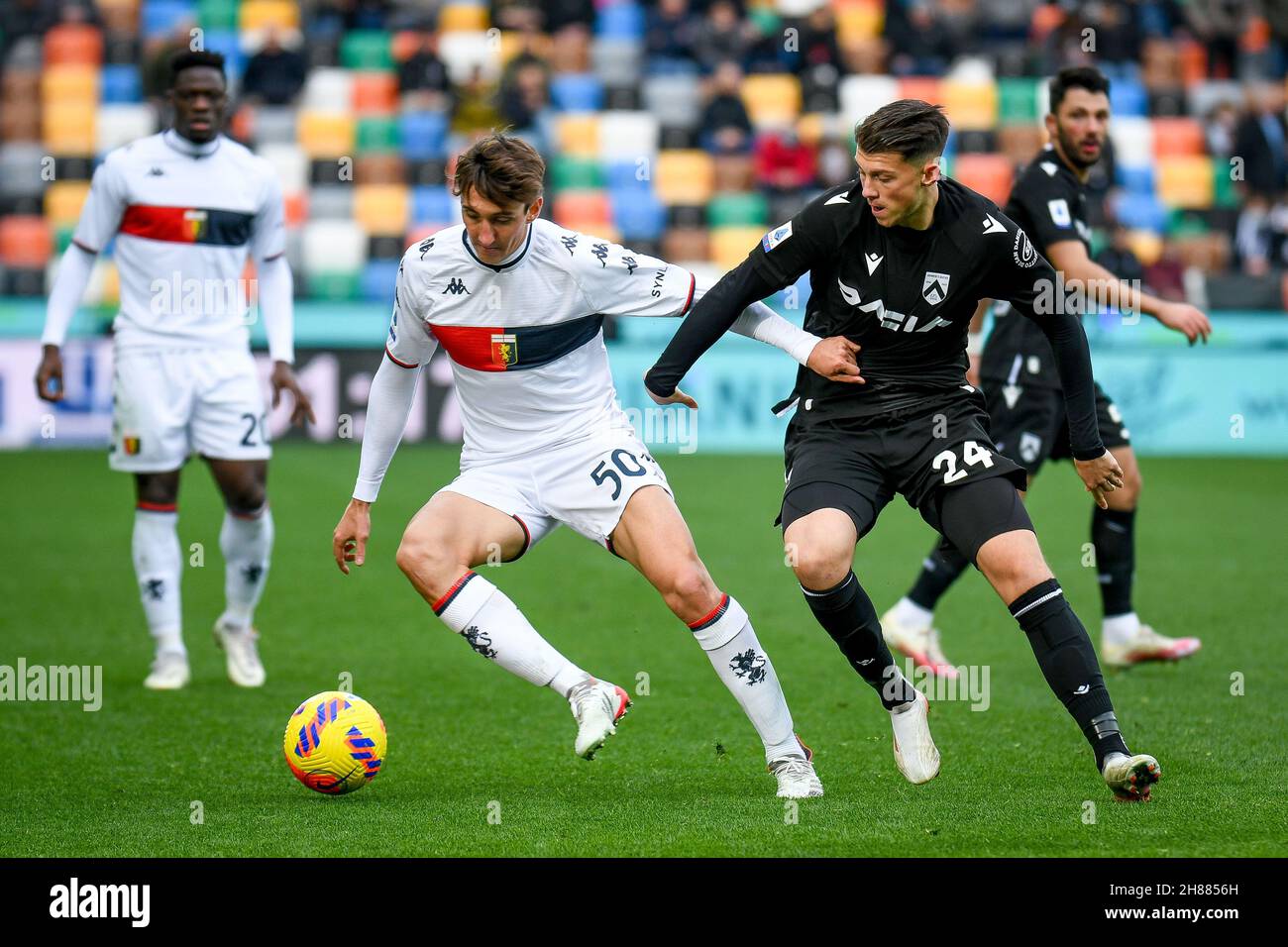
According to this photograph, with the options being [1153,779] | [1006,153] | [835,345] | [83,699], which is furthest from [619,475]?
[1006,153]

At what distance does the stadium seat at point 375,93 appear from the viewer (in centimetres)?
2150

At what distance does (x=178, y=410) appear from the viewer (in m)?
7.68

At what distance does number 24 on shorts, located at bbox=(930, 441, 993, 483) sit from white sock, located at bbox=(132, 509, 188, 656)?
146 inches

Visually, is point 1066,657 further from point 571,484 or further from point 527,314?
point 527,314

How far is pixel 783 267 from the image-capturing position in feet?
17.7

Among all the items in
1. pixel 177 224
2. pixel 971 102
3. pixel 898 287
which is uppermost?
pixel 971 102

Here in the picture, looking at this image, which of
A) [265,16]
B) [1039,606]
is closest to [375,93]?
[265,16]

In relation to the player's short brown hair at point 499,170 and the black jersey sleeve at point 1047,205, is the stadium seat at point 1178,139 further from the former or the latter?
the player's short brown hair at point 499,170

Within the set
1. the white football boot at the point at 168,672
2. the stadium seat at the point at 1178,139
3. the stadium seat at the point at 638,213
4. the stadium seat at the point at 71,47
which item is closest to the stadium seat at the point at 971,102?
the stadium seat at the point at 1178,139

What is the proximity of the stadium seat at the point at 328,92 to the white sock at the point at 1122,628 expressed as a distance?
15.5m

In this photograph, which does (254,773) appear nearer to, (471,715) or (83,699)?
(471,715)

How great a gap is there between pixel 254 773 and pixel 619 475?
5.26ft

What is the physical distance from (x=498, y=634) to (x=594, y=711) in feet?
1.43

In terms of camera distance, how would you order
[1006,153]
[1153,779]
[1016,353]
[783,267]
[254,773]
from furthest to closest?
[1006,153] → [1016,353] → [254,773] → [783,267] → [1153,779]
